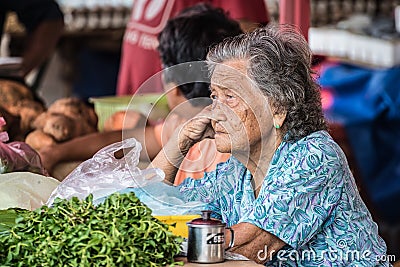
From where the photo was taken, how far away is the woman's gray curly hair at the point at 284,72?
7.57 ft

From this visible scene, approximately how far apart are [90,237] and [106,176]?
515 millimetres

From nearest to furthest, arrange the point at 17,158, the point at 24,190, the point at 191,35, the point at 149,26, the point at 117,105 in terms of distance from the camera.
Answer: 1. the point at 24,190
2. the point at 17,158
3. the point at 191,35
4. the point at 117,105
5. the point at 149,26

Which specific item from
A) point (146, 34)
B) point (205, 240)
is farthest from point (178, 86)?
point (146, 34)

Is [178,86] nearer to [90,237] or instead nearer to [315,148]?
[315,148]

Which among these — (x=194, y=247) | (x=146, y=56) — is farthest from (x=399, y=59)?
(x=194, y=247)

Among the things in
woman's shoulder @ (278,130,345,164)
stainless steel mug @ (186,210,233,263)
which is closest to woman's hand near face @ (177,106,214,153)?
woman's shoulder @ (278,130,345,164)

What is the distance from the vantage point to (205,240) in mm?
1954

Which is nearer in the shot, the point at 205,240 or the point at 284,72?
the point at 205,240

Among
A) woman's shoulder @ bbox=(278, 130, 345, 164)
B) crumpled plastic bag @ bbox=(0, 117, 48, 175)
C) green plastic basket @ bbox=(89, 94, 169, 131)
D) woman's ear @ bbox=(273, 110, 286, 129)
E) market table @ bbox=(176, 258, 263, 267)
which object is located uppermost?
woman's ear @ bbox=(273, 110, 286, 129)

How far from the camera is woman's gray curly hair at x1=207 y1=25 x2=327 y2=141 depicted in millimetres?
2309

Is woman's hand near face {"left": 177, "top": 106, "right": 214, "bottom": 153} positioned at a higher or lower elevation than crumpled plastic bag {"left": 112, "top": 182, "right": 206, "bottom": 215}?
higher

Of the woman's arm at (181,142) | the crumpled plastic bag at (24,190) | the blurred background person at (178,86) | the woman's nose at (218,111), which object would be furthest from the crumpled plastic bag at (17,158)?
the woman's nose at (218,111)

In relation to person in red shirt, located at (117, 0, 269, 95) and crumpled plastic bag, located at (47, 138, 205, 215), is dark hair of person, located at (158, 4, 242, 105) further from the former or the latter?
person in red shirt, located at (117, 0, 269, 95)

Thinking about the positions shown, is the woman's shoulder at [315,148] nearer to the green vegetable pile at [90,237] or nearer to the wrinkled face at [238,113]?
the wrinkled face at [238,113]
